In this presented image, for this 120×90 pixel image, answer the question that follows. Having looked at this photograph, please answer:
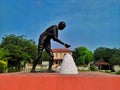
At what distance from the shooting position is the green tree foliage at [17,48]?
39.5 meters

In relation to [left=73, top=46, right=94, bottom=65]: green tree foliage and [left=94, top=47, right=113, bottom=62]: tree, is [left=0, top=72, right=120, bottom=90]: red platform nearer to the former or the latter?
[left=73, top=46, right=94, bottom=65]: green tree foliage

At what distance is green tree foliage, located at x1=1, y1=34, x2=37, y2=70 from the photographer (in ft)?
130

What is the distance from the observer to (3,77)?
7.96 m

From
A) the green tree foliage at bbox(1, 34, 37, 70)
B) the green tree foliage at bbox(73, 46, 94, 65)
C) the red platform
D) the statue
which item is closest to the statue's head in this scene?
the statue

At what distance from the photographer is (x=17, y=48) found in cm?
3997

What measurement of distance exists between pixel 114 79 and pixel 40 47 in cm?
292

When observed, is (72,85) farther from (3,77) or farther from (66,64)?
(3,77)

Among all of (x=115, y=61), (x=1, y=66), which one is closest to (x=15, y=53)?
(x=1, y=66)

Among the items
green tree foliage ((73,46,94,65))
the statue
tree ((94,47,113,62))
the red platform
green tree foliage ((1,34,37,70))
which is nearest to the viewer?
the red platform

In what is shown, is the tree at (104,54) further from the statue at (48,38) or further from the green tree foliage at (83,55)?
the statue at (48,38)

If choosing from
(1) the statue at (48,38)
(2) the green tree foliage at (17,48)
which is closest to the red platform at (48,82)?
(1) the statue at (48,38)

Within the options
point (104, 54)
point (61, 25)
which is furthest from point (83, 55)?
point (61, 25)

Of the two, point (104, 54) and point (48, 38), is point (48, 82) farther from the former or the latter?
point (104, 54)

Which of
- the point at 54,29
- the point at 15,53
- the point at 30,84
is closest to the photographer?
the point at 30,84
